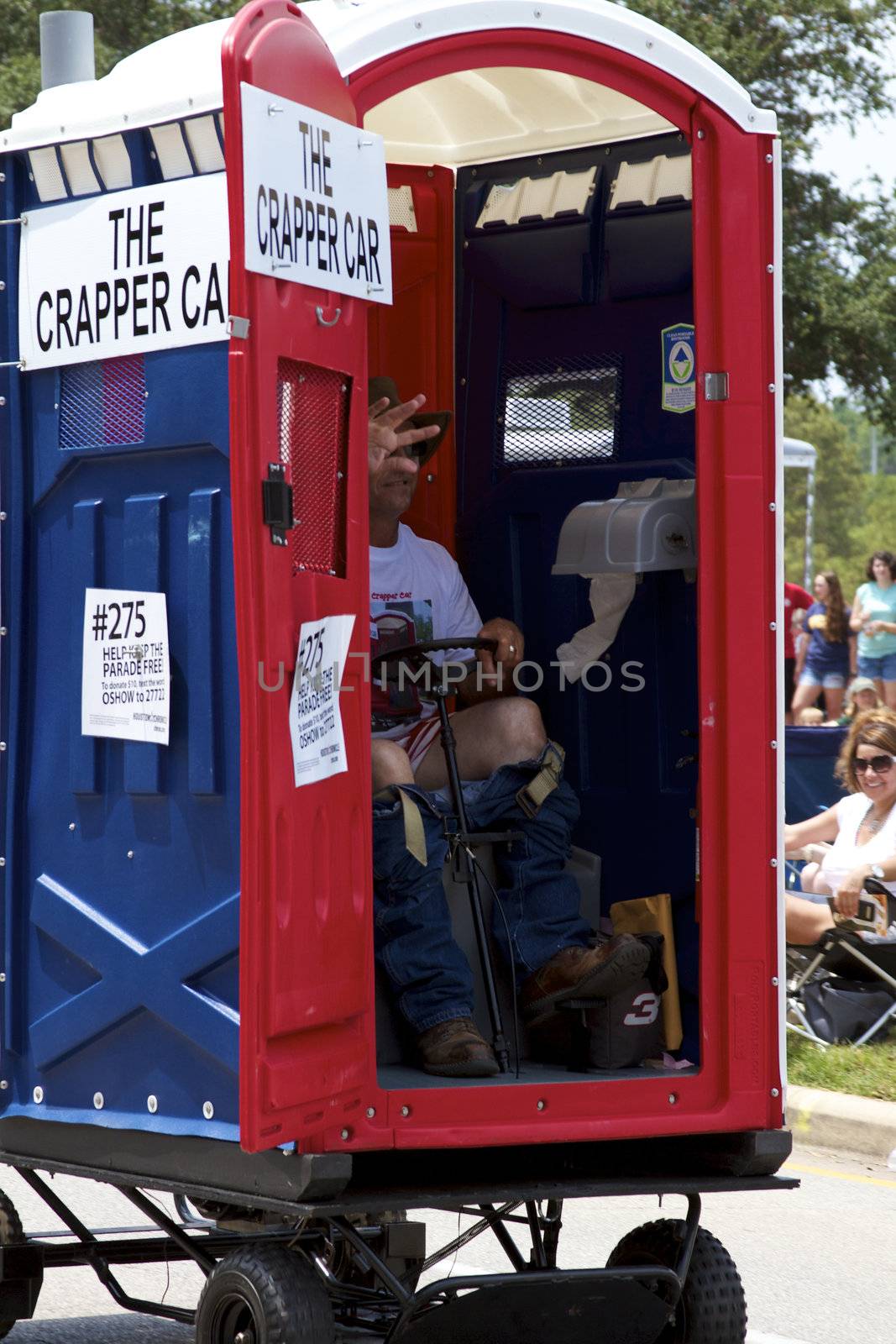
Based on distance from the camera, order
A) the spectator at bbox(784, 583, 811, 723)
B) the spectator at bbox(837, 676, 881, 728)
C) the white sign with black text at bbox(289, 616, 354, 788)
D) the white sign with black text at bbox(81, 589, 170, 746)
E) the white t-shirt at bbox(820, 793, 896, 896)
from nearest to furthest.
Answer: the white sign with black text at bbox(289, 616, 354, 788), the white sign with black text at bbox(81, 589, 170, 746), the white t-shirt at bbox(820, 793, 896, 896), the spectator at bbox(837, 676, 881, 728), the spectator at bbox(784, 583, 811, 723)

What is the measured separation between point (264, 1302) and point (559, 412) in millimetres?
2759

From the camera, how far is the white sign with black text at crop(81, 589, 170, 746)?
4.35m

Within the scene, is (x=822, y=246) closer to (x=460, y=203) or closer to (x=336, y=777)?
(x=460, y=203)

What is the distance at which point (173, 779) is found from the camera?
14.3ft


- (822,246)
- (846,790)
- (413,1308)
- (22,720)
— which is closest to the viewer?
(413,1308)

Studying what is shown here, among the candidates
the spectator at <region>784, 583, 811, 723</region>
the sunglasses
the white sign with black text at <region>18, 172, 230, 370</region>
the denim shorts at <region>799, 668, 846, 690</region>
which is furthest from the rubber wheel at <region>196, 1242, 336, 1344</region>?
the spectator at <region>784, 583, 811, 723</region>

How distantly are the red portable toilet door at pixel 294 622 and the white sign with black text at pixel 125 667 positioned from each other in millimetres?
344

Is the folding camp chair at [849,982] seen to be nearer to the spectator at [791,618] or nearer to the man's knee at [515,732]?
the man's knee at [515,732]

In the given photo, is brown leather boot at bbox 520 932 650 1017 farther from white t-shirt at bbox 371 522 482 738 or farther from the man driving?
white t-shirt at bbox 371 522 482 738

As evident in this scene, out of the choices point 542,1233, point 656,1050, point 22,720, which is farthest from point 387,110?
point 542,1233

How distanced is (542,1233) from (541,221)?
2.79m

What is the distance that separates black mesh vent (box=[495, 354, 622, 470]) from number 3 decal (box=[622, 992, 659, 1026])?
155 cm

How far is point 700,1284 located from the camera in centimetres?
479

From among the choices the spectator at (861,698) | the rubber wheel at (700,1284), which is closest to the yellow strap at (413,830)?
the rubber wheel at (700,1284)
